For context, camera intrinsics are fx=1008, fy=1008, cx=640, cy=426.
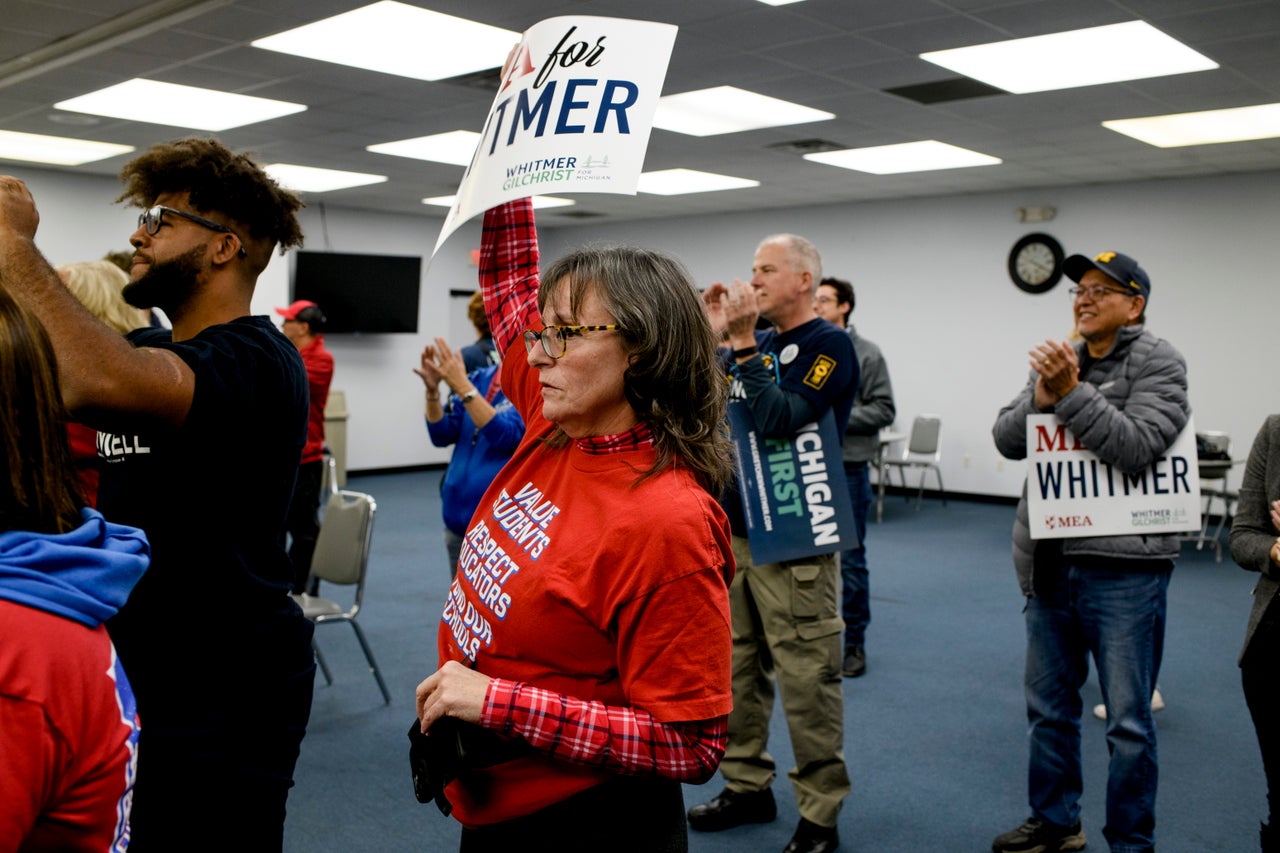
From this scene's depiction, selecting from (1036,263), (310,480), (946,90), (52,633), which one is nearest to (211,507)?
(52,633)

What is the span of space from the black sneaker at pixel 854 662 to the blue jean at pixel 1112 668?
6.01 feet

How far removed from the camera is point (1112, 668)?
2.49 metres

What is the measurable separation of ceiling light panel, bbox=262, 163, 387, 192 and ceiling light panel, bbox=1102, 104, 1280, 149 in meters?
6.26

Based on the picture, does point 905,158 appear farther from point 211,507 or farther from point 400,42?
point 211,507

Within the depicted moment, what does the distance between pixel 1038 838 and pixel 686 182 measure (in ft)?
25.0

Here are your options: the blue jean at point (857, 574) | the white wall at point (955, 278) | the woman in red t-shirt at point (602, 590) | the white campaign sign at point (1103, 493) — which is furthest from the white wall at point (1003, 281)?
the woman in red t-shirt at point (602, 590)

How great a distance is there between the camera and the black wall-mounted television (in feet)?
36.0

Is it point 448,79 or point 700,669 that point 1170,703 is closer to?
point 700,669

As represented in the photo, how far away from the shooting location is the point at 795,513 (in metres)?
2.82

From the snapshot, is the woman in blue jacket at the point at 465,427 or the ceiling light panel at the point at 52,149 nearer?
the woman in blue jacket at the point at 465,427

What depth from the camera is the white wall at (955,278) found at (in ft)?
27.6

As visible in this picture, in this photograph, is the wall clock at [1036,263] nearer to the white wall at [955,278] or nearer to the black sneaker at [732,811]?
the white wall at [955,278]

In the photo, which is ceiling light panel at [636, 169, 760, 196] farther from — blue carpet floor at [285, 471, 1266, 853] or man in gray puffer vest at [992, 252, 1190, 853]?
man in gray puffer vest at [992, 252, 1190, 853]

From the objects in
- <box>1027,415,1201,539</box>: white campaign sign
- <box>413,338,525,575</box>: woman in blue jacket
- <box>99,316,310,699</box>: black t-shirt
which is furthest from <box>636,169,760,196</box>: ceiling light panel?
<box>99,316,310,699</box>: black t-shirt
